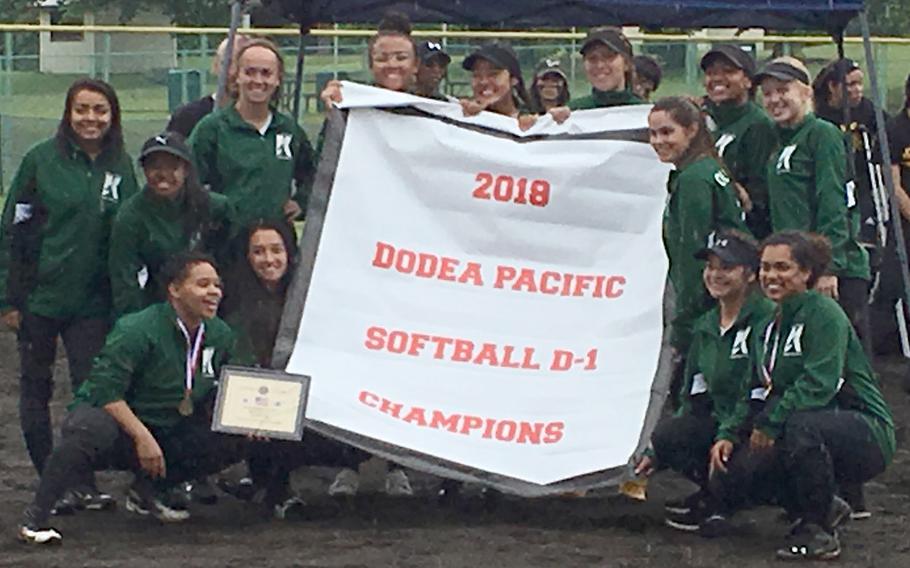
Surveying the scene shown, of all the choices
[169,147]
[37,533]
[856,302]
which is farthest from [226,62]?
[856,302]

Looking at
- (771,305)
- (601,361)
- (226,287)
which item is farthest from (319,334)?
(771,305)

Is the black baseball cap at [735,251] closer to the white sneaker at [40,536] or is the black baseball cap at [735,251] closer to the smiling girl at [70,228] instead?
the smiling girl at [70,228]

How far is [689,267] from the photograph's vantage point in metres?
8.25

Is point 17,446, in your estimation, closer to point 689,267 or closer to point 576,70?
point 689,267

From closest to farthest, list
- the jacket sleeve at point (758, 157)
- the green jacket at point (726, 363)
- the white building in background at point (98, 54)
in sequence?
the green jacket at point (726, 363) → the jacket sleeve at point (758, 157) → the white building in background at point (98, 54)

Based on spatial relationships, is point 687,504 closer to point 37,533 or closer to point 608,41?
point 608,41

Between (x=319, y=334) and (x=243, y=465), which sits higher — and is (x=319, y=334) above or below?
above

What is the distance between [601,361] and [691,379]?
1.48 ft

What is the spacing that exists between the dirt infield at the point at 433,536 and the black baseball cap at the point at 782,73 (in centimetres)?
177

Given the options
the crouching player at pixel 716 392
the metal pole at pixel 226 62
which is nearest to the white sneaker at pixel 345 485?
the crouching player at pixel 716 392

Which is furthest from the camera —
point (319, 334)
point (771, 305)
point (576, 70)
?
point (576, 70)

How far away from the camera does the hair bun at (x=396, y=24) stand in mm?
8844

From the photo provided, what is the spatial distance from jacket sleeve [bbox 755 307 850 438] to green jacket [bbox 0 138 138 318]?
8.86 feet

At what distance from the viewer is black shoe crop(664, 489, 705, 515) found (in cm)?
793
